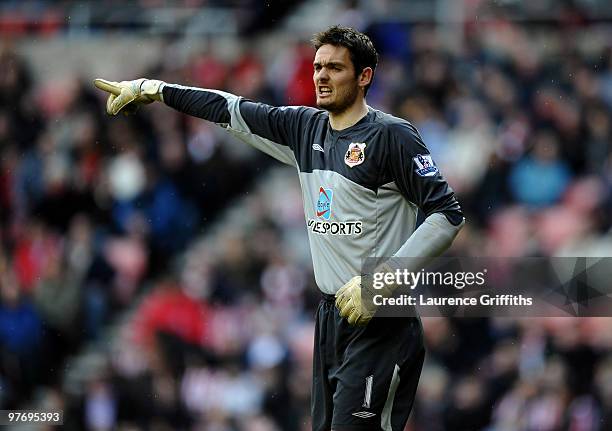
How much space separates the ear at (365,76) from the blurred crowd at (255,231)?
4869mm

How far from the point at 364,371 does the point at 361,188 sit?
33.6 inches

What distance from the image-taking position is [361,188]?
5703 millimetres

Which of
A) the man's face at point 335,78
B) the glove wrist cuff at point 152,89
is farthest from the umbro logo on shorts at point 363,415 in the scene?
the glove wrist cuff at point 152,89

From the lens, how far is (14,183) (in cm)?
1276

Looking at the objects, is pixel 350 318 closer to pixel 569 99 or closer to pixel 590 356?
pixel 590 356

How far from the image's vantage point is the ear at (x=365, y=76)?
5.82m

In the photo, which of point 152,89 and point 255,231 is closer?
point 152,89

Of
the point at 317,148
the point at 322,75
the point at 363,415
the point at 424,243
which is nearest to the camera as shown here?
the point at 424,243

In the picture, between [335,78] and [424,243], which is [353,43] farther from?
[424,243]

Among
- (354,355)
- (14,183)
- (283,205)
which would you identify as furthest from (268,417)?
(354,355)

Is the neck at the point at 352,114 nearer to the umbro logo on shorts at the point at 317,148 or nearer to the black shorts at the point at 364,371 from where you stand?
the umbro logo on shorts at the point at 317,148

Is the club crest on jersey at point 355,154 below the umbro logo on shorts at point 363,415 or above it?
above

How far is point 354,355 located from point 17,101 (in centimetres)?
836

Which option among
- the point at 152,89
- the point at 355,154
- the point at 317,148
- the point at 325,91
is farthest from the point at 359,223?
the point at 152,89
